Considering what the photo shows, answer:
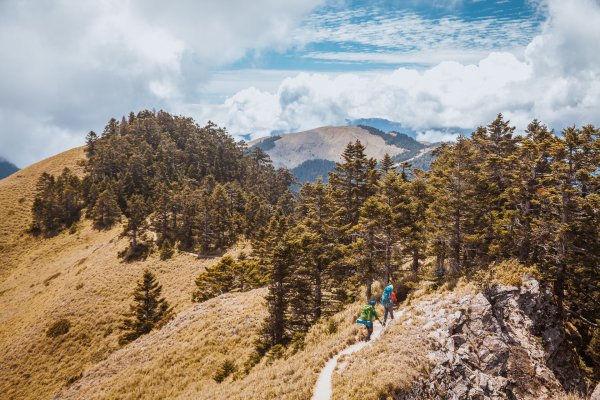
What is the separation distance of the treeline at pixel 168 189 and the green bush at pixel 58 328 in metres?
22.9

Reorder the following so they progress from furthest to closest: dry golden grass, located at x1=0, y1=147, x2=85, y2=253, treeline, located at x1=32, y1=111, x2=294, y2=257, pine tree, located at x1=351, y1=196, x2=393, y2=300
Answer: dry golden grass, located at x1=0, y1=147, x2=85, y2=253, treeline, located at x1=32, y1=111, x2=294, y2=257, pine tree, located at x1=351, y1=196, x2=393, y2=300

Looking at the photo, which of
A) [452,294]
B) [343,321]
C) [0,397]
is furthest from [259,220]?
[452,294]

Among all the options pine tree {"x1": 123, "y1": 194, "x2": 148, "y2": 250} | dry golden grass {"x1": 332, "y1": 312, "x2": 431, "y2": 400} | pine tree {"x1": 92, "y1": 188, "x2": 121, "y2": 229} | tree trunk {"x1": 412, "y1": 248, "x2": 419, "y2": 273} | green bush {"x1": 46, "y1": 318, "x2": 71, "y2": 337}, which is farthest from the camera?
pine tree {"x1": 92, "y1": 188, "x2": 121, "y2": 229}

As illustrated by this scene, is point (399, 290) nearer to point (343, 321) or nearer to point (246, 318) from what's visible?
point (343, 321)

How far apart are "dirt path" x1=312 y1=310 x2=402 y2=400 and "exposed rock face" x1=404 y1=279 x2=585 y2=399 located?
9.80 ft

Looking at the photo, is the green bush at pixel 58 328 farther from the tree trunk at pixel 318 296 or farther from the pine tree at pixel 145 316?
the tree trunk at pixel 318 296

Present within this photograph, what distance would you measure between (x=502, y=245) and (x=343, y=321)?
533 inches

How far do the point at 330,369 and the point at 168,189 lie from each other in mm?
77849

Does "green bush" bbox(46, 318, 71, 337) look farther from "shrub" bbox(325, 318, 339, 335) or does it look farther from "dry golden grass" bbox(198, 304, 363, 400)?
"shrub" bbox(325, 318, 339, 335)

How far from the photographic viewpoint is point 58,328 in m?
48.2

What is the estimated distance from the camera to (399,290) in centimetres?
2670

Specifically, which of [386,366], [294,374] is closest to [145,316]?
[294,374]

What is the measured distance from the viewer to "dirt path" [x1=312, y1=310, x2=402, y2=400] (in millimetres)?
14461

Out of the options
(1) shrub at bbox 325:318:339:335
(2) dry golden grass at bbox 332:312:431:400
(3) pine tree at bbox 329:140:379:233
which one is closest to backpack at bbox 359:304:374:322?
(2) dry golden grass at bbox 332:312:431:400
